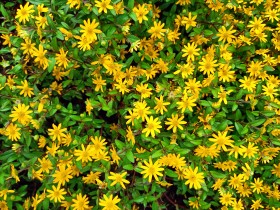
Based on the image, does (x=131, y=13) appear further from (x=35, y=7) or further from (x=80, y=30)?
(x=35, y=7)

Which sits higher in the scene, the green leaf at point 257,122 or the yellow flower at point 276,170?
the green leaf at point 257,122

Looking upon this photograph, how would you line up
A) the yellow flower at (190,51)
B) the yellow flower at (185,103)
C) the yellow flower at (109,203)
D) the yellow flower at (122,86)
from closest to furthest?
the yellow flower at (109,203), the yellow flower at (185,103), the yellow flower at (122,86), the yellow flower at (190,51)

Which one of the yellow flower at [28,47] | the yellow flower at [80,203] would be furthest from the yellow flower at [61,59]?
the yellow flower at [80,203]

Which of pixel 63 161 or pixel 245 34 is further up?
pixel 245 34

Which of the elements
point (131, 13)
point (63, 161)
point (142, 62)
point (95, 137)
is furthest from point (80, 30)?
point (63, 161)

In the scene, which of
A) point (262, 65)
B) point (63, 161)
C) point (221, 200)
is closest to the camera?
point (63, 161)

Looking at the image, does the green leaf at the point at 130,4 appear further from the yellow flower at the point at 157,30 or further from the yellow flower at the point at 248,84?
the yellow flower at the point at 248,84

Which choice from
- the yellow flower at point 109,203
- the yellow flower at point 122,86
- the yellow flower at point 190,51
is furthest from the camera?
the yellow flower at point 190,51

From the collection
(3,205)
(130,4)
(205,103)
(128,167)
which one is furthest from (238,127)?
(3,205)
